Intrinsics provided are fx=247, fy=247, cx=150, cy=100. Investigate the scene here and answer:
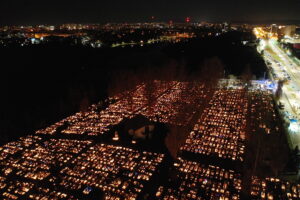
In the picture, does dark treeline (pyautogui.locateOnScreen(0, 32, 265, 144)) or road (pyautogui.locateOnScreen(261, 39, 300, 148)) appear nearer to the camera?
road (pyautogui.locateOnScreen(261, 39, 300, 148))

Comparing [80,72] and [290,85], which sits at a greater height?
[290,85]

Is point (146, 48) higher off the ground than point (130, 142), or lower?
higher

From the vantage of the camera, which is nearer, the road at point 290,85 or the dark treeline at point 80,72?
the road at point 290,85

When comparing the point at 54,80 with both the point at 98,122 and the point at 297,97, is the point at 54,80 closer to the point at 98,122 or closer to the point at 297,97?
the point at 98,122

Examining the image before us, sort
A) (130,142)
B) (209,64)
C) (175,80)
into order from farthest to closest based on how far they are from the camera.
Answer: (209,64) < (175,80) < (130,142)

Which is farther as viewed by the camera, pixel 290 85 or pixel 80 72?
pixel 80 72

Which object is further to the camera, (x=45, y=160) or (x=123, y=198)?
(x=45, y=160)

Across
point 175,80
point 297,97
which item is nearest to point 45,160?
point 175,80

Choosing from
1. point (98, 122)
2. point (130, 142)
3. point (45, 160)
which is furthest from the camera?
point (98, 122)
